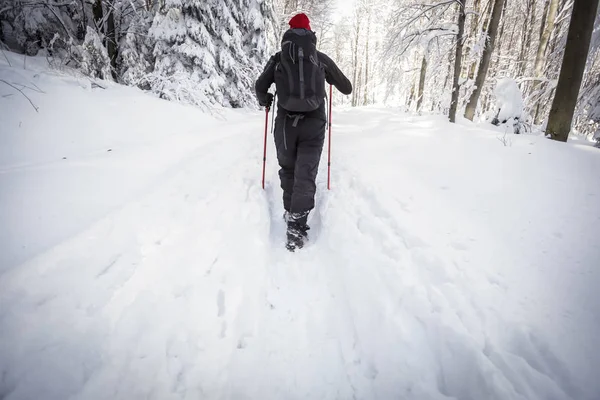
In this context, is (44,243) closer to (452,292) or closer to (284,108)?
(284,108)

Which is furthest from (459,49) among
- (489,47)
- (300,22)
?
(300,22)

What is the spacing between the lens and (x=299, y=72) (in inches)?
111

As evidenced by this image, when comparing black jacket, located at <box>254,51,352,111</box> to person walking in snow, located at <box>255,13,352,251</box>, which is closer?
person walking in snow, located at <box>255,13,352,251</box>

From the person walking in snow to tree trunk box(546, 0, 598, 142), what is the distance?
4.27m

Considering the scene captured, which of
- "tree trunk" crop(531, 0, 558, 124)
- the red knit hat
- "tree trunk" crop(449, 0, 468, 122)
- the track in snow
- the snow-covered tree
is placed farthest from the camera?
"tree trunk" crop(531, 0, 558, 124)

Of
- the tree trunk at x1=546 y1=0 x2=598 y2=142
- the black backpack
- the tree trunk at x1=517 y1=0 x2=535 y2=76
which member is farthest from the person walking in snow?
the tree trunk at x1=517 y1=0 x2=535 y2=76

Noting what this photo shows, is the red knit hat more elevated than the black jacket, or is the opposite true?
the red knit hat

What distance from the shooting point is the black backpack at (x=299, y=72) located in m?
2.81

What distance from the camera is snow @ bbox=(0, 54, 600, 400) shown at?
5.11 ft

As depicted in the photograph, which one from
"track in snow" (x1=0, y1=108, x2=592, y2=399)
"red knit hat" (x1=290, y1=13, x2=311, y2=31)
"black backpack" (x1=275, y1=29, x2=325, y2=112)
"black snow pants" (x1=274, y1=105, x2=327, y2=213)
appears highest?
"red knit hat" (x1=290, y1=13, x2=311, y2=31)

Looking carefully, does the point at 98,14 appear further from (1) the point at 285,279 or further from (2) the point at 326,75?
(1) the point at 285,279

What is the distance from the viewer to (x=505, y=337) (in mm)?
1636

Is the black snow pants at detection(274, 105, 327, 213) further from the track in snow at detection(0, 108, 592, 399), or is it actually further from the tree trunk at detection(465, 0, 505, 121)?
the tree trunk at detection(465, 0, 505, 121)

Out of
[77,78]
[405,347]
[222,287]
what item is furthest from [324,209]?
[77,78]
